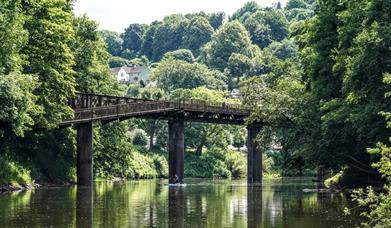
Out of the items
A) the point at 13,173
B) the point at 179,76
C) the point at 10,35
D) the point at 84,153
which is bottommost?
the point at 13,173

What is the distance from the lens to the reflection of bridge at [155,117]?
70000mm

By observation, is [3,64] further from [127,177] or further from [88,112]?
[127,177]

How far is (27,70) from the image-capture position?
195 feet

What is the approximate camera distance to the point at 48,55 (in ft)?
200

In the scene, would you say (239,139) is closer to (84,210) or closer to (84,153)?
(84,153)

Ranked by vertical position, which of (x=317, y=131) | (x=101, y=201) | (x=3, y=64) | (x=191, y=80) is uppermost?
(x=191, y=80)

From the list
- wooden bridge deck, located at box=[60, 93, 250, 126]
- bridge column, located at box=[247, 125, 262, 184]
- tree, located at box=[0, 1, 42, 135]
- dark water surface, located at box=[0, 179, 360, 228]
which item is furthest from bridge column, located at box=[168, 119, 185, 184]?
tree, located at box=[0, 1, 42, 135]

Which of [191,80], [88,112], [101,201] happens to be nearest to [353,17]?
[101,201]

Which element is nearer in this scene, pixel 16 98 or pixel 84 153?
pixel 16 98

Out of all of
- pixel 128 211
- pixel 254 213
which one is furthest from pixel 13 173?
pixel 254 213

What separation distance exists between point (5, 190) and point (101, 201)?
1444cm

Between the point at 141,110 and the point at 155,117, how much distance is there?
16.4 feet

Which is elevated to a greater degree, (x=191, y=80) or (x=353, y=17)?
(x=191, y=80)

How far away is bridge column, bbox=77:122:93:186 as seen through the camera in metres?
69.9
